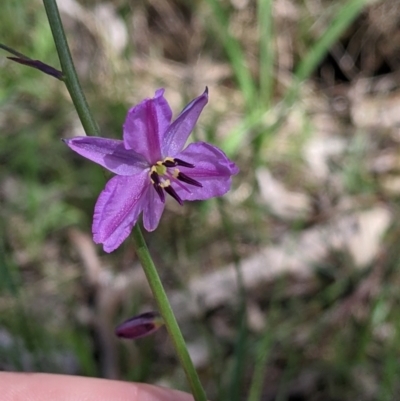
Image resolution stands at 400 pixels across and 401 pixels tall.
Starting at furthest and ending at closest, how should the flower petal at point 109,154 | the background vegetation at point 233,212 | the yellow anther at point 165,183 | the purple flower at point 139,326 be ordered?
1. the background vegetation at point 233,212
2. the purple flower at point 139,326
3. the yellow anther at point 165,183
4. the flower petal at point 109,154

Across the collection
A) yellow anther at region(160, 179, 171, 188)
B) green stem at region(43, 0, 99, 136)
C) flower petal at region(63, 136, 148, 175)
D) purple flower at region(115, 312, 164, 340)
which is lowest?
purple flower at region(115, 312, 164, 340)

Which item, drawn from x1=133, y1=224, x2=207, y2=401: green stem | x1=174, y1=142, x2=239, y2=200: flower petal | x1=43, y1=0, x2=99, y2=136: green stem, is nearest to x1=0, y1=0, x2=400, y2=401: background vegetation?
x1=133, y1=224, x2=207, y2=401: green stem

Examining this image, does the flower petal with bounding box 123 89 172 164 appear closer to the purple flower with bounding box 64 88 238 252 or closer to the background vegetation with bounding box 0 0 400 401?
the purple flower with bounding box 64 88 238 252

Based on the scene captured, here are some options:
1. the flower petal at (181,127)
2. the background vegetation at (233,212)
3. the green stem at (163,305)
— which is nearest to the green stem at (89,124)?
the green stem at (163,305)

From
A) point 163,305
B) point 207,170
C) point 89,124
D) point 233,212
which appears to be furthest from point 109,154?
point 233,212

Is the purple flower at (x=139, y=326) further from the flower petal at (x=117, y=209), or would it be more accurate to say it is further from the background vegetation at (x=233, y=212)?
the background vegetation at (x=233, y=212)

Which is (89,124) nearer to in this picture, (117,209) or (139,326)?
(117,209)
